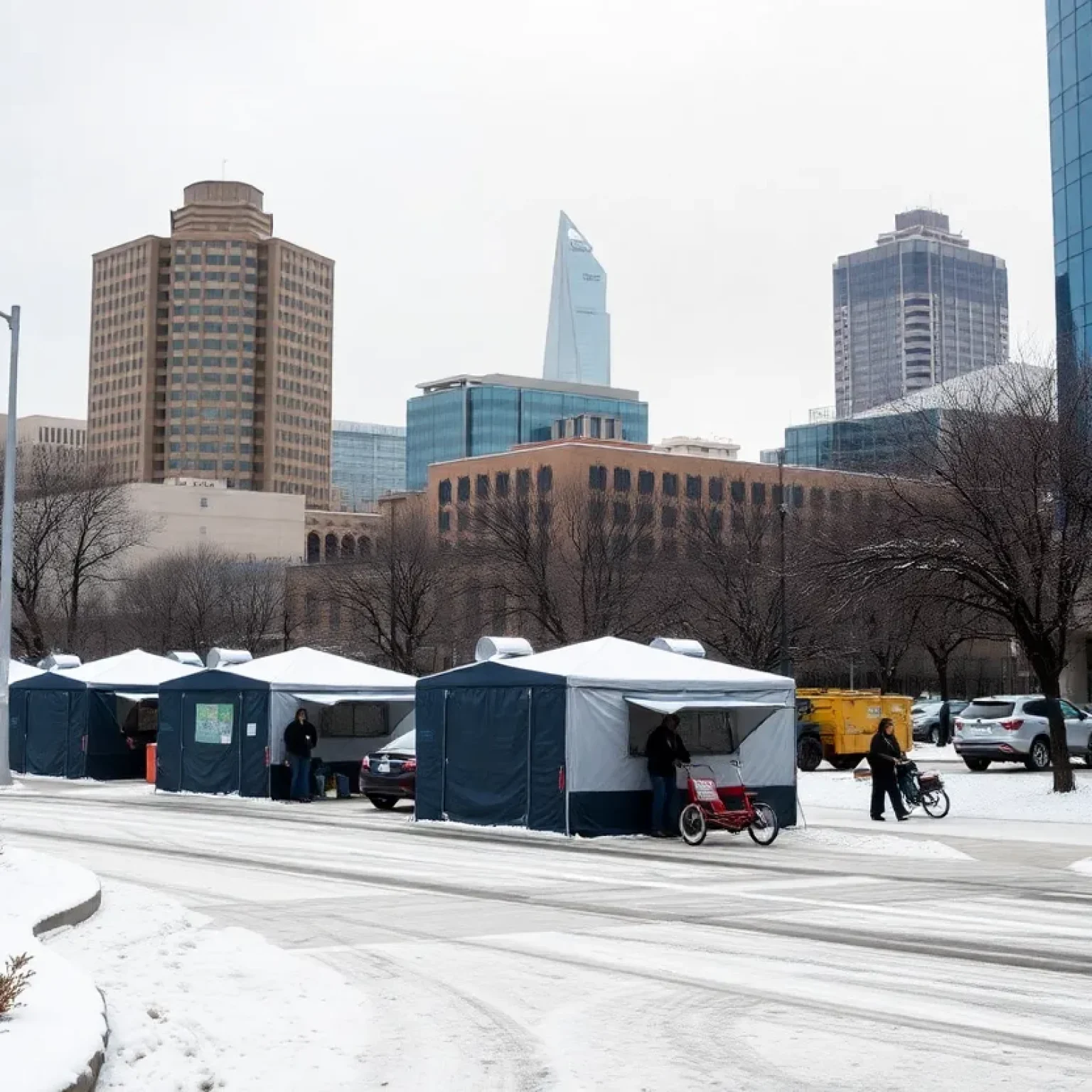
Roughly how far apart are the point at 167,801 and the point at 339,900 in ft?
57.4

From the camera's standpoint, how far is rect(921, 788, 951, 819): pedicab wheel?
26.7 meters

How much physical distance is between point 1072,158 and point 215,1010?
62.5 m

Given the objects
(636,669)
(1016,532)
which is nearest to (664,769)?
(636,669)

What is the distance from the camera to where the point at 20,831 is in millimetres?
22656

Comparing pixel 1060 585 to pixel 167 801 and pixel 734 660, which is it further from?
pixel 734 660

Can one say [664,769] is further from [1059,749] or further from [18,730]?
[18,730]

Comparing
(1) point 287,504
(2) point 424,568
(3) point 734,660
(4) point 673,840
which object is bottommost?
(4) point 673,840

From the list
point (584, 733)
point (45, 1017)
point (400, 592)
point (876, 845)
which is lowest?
point (876, 845)

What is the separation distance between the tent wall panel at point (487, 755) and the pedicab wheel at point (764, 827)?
11.9ft

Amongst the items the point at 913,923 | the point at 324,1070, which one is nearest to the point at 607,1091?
the point at 324,1070

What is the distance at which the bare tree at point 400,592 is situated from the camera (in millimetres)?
65188

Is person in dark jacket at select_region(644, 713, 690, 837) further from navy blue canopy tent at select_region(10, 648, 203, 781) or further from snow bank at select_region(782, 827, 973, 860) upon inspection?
navy blue canopy tent at select_region(10, 648, 203, 781)

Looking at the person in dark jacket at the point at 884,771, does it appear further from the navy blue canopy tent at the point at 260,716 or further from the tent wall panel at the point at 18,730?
the tent wall panel at the point at 18,730

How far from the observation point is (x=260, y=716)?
32094 millimetres
